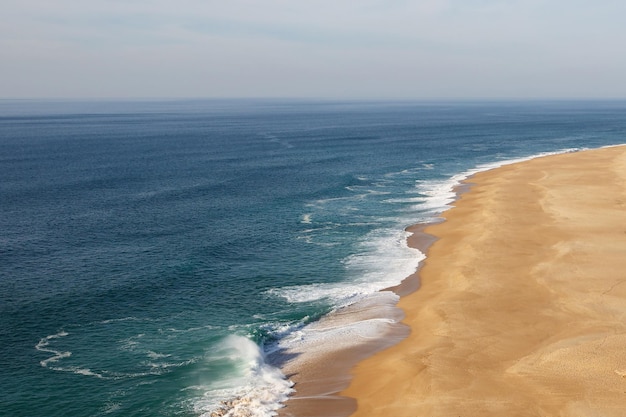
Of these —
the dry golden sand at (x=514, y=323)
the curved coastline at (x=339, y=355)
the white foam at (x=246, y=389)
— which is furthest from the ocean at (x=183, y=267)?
the dry golden sand at (x=514, y=323)

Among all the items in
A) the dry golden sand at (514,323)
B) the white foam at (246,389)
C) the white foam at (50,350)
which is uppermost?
the dry golden sand at (514,323)

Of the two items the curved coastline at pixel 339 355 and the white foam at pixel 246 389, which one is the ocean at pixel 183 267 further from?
the curved coastline at pixel 339 355

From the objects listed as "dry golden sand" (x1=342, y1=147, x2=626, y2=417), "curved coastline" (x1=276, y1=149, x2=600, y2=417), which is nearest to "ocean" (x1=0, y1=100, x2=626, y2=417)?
"curved coastline" (x1=276, y1=149, x2=600, y2=417)

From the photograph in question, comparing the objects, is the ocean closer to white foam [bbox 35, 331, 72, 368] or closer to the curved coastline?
white foam [bbox 35, 331, 72, 368]

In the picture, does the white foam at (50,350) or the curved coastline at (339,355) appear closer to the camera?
the curved coastline at (339,355)

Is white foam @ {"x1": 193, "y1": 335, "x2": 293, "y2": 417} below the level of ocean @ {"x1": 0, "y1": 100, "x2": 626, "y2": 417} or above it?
below

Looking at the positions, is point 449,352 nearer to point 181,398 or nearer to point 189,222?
point 181,398
